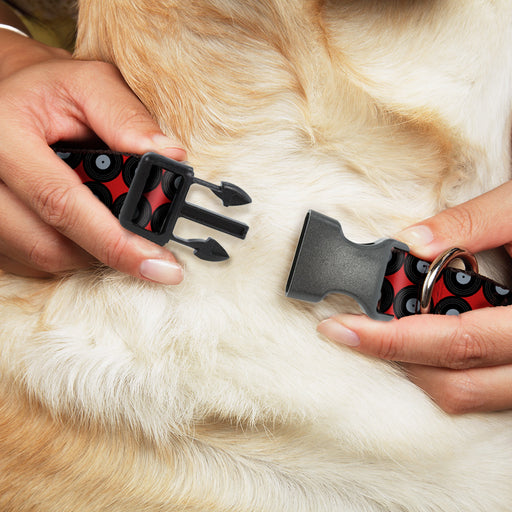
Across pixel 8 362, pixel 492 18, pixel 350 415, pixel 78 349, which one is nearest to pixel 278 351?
pixel 350 415

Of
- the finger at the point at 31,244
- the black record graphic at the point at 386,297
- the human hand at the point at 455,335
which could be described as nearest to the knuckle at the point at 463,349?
the human hand at the point at 455,335

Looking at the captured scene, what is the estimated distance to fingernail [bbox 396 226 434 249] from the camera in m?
0.70

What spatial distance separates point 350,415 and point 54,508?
1.66 feet

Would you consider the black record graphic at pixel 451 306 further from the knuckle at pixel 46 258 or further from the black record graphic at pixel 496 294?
the knuckle at pixel 46 258

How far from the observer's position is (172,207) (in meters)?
0.64

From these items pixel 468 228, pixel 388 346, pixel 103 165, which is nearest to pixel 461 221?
pixel 468 228

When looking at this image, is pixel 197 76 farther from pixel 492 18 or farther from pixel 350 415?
pixel 350 415

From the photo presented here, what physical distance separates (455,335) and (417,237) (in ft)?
0.52

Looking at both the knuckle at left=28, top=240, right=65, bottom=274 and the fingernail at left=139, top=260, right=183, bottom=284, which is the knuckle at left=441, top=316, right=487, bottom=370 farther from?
the knuckle at left=28, top=240, right=65, bottom=274

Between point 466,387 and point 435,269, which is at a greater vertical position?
point 435,269

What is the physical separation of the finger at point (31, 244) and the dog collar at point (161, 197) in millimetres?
167

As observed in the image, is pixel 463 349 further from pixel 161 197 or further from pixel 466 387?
pixel 161 197

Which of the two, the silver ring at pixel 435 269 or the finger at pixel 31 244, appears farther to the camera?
the finger at pixel 31 244

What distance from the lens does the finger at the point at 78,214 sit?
0.68 m
